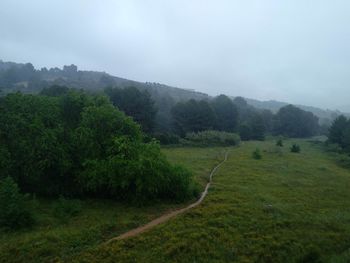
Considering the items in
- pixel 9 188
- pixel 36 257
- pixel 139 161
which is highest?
pixel 139 161

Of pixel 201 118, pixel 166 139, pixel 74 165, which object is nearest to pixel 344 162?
pixel 166 139

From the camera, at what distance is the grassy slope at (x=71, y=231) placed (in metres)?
16.7

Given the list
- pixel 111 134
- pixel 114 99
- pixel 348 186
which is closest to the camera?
pixel 111 134

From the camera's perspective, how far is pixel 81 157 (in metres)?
26.1

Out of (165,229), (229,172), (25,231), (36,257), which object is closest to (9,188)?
(25,231)

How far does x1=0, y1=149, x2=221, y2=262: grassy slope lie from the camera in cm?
1667

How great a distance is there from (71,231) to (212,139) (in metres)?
50.8

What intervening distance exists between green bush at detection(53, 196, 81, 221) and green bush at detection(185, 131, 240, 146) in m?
43.7

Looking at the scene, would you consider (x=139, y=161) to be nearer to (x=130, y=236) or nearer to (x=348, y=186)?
(x=130, y=236)

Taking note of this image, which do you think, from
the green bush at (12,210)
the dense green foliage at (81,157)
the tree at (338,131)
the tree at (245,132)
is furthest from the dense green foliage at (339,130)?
the green bush at (12,210)

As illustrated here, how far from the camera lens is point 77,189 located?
84.5 ft

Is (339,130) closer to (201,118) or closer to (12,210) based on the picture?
(201,118)

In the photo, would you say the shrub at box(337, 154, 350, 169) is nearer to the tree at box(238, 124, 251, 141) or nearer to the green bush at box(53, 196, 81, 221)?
the tree at box(238, 124, 251, 141)

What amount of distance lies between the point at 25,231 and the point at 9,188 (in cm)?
272
